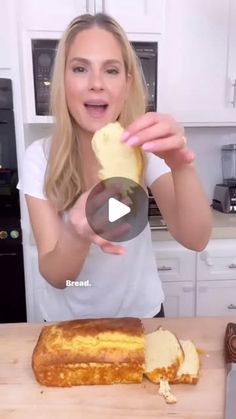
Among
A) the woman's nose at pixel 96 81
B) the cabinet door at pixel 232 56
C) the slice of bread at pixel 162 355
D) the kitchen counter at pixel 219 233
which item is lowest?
the kitchen counter at pixel 219 233

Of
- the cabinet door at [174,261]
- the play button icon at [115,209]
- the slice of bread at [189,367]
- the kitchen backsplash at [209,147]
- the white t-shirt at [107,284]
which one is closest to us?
the play button icon at [115,209]

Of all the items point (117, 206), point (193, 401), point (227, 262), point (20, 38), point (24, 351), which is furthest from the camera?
point (227, 262)

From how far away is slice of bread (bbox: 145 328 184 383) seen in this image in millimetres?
641

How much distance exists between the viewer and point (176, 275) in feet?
5.53

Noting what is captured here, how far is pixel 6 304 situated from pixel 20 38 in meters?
1.16

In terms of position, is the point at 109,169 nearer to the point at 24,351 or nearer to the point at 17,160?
the point at 24,351

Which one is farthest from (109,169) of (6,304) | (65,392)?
(6,304)

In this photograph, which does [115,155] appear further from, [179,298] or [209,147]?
[209,147]

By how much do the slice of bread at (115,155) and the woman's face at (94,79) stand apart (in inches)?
8.4

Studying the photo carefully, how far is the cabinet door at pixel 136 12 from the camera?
1.60 meters

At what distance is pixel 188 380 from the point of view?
635 millimetres

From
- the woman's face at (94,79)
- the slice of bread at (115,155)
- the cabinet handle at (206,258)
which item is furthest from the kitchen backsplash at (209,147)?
the slice of bread at (115,155)

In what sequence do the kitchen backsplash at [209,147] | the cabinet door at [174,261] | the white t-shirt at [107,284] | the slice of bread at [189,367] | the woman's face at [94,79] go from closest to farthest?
the slice of bread at [189,367] < the woman's face at [94,79] < the white t-shirt at [107,284] < the cabinet door at [174,261] < the kitchen backsplash at [209,147]

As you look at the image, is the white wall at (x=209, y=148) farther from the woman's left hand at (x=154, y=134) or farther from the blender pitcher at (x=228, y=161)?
the woman's left hand at (x=154, y=134)
